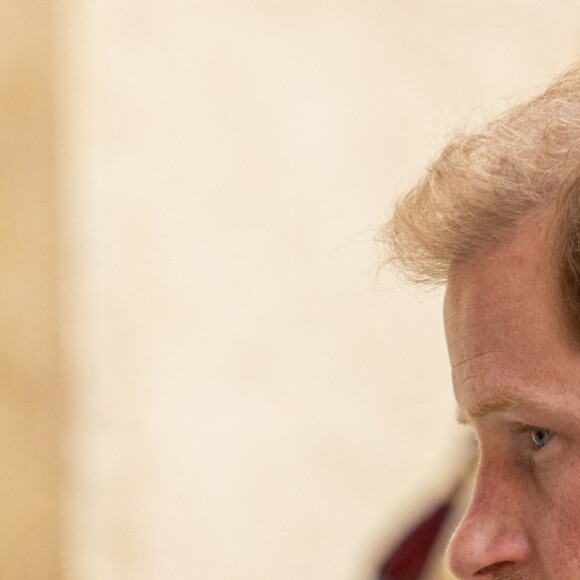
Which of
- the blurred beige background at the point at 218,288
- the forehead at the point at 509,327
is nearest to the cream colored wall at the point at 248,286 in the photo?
the blurred beige background at the point at 218,288

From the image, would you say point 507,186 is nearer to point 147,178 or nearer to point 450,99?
point 147,178

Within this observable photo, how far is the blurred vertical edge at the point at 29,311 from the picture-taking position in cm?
265

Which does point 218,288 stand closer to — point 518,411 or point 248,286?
point 248,286

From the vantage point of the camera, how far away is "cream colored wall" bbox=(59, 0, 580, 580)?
2.80 meters

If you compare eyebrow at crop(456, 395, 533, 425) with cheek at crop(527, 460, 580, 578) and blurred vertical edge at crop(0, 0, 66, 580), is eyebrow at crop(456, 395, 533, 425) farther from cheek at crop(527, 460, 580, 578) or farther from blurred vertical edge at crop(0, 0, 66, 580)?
blurred vertical edge at crop(0, 0, 66, 580)

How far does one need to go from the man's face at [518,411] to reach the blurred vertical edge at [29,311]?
5.59 ft

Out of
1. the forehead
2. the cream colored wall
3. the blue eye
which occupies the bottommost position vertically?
the cream colored wall

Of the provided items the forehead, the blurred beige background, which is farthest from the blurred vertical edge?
the forehead

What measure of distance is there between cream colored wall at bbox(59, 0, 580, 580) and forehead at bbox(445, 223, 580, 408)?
157 cm

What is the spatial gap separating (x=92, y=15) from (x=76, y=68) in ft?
0.49

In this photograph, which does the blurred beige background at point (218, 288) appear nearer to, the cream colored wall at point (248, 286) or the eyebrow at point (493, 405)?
→ the cream colored wall at point (248, 286)

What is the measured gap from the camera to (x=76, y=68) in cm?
271

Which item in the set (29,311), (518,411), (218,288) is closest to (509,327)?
(518,411)

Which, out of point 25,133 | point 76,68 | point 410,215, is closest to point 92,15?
point 76,68
